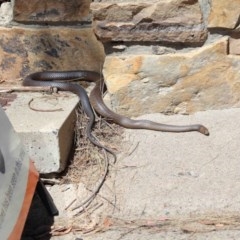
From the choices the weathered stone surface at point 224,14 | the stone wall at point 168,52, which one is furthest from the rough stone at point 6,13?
the weathered stone surface at point 224,14

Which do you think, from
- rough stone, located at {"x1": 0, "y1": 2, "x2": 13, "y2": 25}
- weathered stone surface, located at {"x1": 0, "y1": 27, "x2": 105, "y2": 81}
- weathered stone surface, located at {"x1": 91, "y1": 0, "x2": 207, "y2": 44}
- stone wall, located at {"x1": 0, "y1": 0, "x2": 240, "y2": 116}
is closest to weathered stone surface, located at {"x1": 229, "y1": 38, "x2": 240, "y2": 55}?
stone wall, located at {"x1": 0, "y1": 0, "x2": 240, "y2": 116}

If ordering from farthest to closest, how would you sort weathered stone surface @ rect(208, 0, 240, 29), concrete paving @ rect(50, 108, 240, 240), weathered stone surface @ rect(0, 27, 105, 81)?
weathered stone surface @ rect(0, 27, 105, 81) → weathered stone surface @ rect(208, 0, 240, 29) → concrete paving @ rect(50, 108, 240, 240)

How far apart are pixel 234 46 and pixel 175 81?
31 cm

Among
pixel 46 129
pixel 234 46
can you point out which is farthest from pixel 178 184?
pixel 234 46

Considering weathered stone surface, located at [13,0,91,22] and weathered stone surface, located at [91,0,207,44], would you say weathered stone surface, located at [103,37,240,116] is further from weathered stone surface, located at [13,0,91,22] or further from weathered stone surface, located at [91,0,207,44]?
weathered stone surface, located at [13,0,91,22]

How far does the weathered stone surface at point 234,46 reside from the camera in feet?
9.29

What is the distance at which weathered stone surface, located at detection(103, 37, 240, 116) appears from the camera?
284cm

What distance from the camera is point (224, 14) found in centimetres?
275

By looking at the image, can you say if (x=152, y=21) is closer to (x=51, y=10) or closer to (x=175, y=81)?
(x=175, y=81)

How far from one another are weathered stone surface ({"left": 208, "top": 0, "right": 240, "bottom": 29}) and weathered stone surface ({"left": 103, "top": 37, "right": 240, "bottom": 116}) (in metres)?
0.08

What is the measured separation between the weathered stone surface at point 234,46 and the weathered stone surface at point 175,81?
0.09 ft

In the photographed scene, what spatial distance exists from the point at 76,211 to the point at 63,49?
3.83ft

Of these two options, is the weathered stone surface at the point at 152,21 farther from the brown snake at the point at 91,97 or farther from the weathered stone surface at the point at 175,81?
the brown snake at the point at 91,97

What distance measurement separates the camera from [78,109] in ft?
9.77
